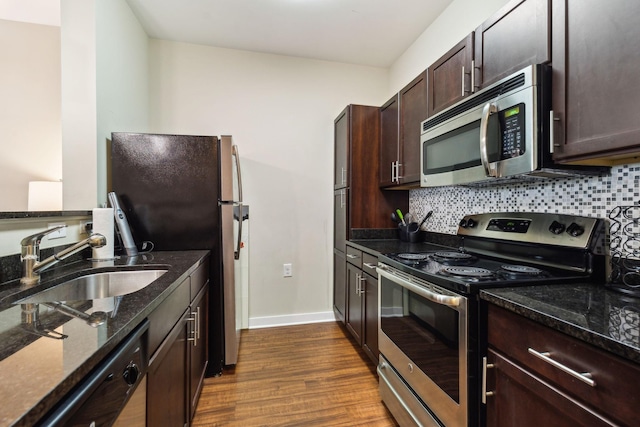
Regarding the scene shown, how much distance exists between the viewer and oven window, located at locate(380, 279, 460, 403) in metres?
1.14

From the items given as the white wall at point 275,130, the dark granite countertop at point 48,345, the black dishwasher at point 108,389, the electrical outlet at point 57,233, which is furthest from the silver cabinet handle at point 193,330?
the white wall at point 275,130

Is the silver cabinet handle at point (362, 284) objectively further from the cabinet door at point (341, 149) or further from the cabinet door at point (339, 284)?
the cabinet door at point (341, 149)

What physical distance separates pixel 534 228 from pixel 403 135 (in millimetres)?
1130

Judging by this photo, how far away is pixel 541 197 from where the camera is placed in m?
1.46

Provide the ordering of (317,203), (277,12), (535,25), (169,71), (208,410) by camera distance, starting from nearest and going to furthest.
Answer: (535,25)
(208,410)
(277,12)
(169,71)
(317,203)

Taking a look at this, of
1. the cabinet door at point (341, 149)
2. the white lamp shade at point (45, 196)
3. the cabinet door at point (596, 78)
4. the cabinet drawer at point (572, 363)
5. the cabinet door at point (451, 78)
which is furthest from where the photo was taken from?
the cabinet door at point (341, 149)

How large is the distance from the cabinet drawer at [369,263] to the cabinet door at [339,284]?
46 centimetres

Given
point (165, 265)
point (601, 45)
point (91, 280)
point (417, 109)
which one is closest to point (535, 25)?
point (601, 45)

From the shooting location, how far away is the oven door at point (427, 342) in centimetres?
111

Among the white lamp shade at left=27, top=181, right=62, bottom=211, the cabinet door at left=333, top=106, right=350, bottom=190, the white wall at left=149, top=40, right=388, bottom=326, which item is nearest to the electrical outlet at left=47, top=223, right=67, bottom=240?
the white lamp shade at left=27, top=181, right=62, bottom=211

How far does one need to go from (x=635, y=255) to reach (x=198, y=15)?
299 cm

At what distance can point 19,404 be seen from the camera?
17.2 inches

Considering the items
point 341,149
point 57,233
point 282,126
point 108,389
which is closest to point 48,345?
point 108,389

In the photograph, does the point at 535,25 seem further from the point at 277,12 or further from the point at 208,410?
the point at 208,410
